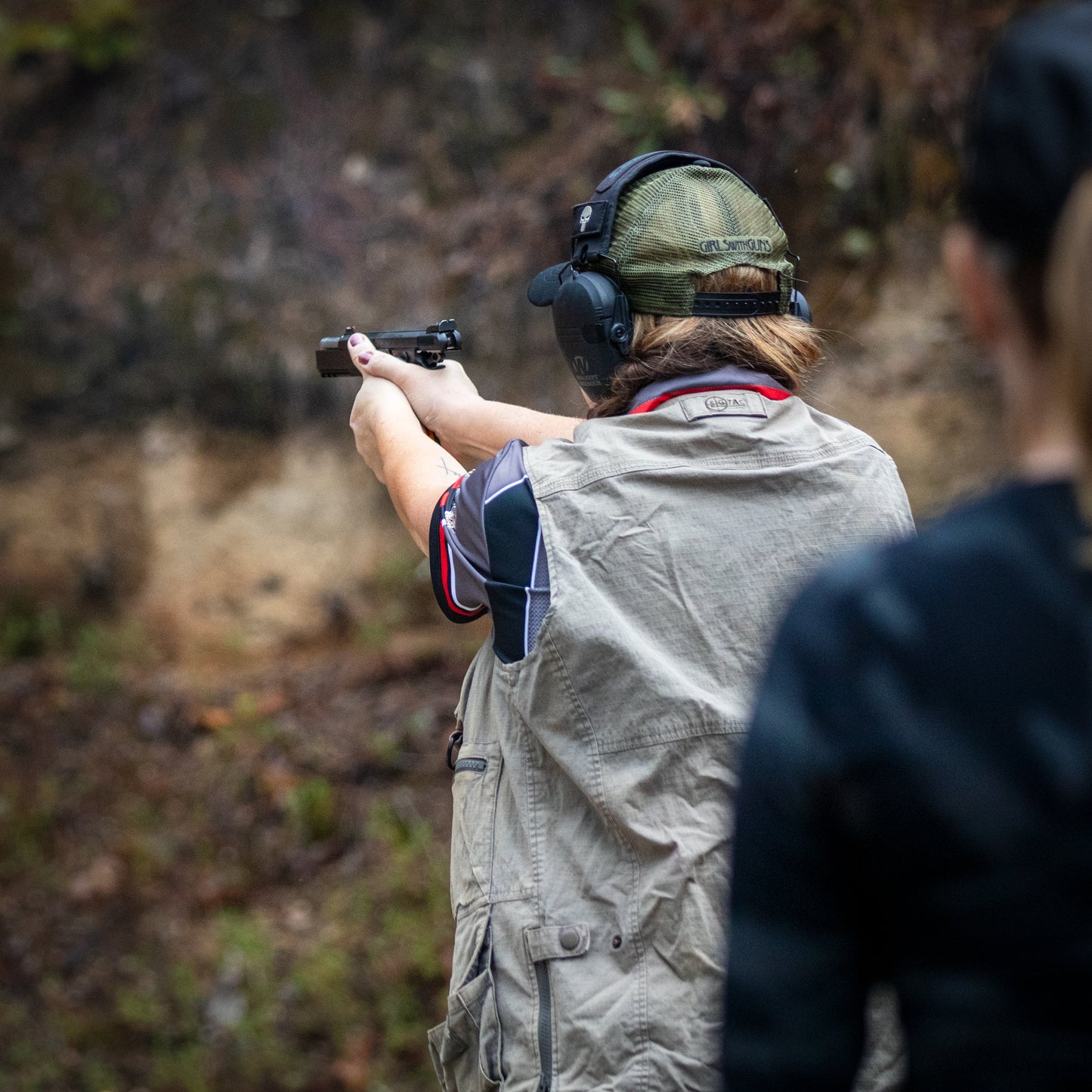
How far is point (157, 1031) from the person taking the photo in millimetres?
4508

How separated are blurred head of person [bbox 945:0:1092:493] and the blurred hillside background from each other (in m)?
4.08

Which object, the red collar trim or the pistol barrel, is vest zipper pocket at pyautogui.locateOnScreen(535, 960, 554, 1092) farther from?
the pistol barrel

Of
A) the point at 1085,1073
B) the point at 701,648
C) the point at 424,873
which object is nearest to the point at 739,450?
the point at 701,648

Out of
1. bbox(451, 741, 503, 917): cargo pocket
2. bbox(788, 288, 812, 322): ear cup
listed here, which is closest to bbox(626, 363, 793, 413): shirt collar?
bbox(788, 288, 812, 322): ear cup

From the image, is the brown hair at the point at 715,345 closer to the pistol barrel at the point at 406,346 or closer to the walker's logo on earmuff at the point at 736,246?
the walker's logo on earmuff at the point at 736,246

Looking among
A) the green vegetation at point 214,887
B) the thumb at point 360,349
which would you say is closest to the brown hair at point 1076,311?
the thumb at point 360,349

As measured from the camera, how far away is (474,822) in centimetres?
168

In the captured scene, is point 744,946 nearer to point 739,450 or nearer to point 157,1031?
point 739,450

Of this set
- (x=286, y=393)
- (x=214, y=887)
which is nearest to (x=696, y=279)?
(x=214, y=887)

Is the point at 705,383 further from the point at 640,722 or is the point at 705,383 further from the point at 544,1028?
the point at 544,1028

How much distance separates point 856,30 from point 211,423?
3.68m

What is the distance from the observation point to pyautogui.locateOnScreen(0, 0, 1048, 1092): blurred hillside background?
15.3 ft

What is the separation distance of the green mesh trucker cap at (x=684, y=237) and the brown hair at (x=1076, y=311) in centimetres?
99

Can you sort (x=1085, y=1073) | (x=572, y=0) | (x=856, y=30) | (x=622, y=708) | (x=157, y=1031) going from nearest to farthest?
(x=1085, y=1073)
(x=622, y=708)
(x=157, y=1031)
(x=856, y=30)
(x=572, y=0)
